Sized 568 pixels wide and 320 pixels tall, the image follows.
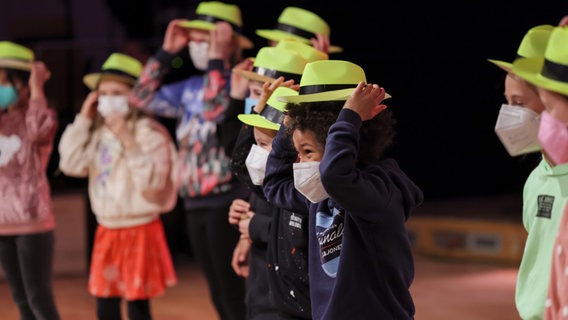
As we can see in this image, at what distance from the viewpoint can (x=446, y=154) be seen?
9.01m

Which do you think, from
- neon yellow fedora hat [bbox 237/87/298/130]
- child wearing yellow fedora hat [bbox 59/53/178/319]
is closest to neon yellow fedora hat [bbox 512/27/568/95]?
neon yellow fedora hat [bbox 237/87/298/130]

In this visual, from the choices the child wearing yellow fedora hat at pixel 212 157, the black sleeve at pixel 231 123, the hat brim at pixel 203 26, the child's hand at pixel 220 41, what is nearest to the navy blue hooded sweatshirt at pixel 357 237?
the black sleeve at pixel 231 123

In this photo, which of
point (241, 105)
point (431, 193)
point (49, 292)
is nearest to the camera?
point (241, 105)

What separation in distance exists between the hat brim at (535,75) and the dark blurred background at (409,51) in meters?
4.23

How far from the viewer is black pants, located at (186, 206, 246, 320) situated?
429 cm

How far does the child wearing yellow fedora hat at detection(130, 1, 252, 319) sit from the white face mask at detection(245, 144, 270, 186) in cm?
102

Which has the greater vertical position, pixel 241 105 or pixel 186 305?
pixel 241 105

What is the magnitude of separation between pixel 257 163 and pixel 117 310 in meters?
1.67

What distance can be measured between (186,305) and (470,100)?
353cm

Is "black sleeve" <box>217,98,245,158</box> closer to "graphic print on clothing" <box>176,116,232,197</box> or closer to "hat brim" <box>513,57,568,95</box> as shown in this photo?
"graphic print on clothing" <box>176,116,232,197</box>

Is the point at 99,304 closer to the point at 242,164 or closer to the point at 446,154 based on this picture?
the point at 242,164

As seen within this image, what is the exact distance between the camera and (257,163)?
3.13m

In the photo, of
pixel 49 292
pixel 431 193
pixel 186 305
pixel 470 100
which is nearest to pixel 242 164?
pixel 49 292

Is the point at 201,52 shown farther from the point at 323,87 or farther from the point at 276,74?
the point at 323,87
